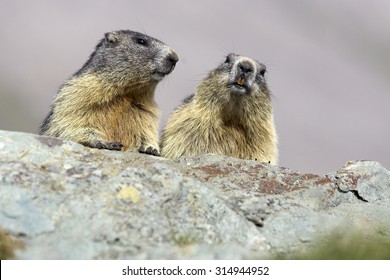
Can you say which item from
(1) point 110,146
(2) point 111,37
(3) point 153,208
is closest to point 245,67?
(2) point 111,37

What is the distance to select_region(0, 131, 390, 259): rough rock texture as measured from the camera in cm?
611

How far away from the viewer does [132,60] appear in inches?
453

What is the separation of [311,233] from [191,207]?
1376 mm

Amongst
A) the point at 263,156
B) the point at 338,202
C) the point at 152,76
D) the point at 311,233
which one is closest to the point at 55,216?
the point at 311,233

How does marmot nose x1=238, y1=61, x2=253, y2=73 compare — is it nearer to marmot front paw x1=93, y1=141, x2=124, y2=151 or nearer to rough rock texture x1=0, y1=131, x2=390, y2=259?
marmot front paw x1=93, y1=141, x2=124, y2=151

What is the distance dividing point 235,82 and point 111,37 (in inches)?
97.0

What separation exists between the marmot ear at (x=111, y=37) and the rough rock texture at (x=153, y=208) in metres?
3.69

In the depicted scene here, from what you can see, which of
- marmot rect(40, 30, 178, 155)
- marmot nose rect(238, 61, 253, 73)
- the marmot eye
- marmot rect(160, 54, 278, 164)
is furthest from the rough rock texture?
the marmot eye

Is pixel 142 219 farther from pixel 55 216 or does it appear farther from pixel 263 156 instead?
pixel 263 156

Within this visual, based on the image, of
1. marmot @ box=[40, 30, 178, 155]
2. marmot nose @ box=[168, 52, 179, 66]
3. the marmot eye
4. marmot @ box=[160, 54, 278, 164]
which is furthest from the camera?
the marmot eye

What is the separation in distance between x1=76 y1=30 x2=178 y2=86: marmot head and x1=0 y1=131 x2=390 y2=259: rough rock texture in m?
2.74

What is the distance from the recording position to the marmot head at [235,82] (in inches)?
459

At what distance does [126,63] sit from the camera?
1145 cm

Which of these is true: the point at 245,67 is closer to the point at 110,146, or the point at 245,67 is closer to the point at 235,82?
the point at 235,82
